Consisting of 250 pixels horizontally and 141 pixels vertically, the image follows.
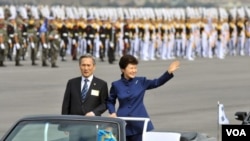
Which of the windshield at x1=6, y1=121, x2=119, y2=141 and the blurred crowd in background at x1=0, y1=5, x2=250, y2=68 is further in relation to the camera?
the blurred crowd in background at x1=0, y1=5, x2=250, y2=68

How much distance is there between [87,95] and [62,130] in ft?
5.75

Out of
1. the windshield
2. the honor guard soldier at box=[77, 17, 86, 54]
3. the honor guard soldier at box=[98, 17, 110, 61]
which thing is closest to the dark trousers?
the windshield

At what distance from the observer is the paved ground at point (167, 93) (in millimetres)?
20375

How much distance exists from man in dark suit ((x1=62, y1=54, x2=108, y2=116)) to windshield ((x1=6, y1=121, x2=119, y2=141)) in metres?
1.58

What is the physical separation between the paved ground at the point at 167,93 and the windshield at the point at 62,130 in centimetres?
454

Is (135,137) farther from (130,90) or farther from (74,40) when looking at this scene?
(74,40)

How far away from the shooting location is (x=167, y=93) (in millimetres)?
26922

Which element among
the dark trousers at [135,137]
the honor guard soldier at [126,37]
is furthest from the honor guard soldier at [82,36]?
the dark trousers at [135,137]

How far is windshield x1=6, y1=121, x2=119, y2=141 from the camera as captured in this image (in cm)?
991

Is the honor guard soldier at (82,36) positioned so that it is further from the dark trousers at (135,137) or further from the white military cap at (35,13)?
the dark trousers at (135,137)

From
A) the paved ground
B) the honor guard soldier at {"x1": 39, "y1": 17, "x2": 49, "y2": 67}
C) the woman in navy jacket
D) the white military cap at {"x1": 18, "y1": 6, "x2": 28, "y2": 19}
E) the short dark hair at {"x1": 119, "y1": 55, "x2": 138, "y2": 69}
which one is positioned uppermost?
the white military cap at {"x1": 18, "y1": 6, "x2": 28, "y2": 19}

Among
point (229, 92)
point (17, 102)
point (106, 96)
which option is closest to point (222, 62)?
point (229, 92)

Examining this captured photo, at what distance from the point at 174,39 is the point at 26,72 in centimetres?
1763

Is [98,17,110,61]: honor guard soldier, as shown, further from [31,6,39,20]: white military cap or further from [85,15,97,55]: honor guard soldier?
[31,6,39,20]: white military cap
